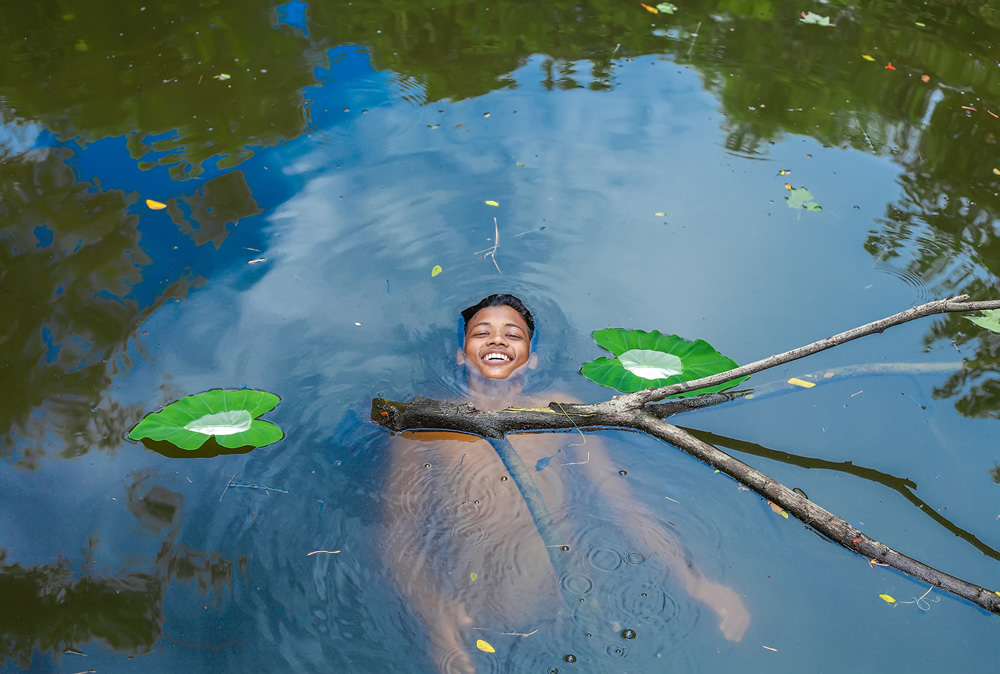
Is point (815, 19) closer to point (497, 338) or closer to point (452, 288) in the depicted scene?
point (452, 288)

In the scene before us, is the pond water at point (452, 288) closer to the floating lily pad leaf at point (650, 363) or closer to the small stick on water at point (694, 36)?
the small stick on water at point (694, 36)

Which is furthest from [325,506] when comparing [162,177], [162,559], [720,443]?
[162,177]

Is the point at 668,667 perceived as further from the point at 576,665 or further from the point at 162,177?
the point at 162,177

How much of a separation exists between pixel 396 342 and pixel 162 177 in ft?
7.30

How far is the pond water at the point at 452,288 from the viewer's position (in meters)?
2.62

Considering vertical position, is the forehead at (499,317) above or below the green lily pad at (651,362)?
below

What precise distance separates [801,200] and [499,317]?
240 centimetres

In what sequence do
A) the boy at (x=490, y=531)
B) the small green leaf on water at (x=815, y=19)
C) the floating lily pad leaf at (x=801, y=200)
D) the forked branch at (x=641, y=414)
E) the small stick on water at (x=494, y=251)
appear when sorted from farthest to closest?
the small green leaf on water at (x=815, y=19) < the floating lily pad leaf at (x=801, y=200) < the small stick on water at (x=494, y=251) < the forked branch at (x=641, y=414) < the boy at (x=490, y=531)

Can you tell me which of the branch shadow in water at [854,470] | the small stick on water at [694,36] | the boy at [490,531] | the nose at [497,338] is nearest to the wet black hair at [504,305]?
the nose at [497,338]

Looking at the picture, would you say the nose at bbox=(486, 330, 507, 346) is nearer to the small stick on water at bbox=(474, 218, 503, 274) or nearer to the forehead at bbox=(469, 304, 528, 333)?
the forehead at bbox=(469, 304, 528, 333)

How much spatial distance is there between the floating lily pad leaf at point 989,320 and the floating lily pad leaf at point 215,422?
137 inches

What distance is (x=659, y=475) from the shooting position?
10.2 feet

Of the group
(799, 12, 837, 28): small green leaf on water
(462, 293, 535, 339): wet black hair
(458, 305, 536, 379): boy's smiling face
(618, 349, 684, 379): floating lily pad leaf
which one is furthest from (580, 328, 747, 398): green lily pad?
(799, 12, 837, 28): small green leaf on water

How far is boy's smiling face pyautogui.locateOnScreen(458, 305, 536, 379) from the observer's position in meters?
3.62
